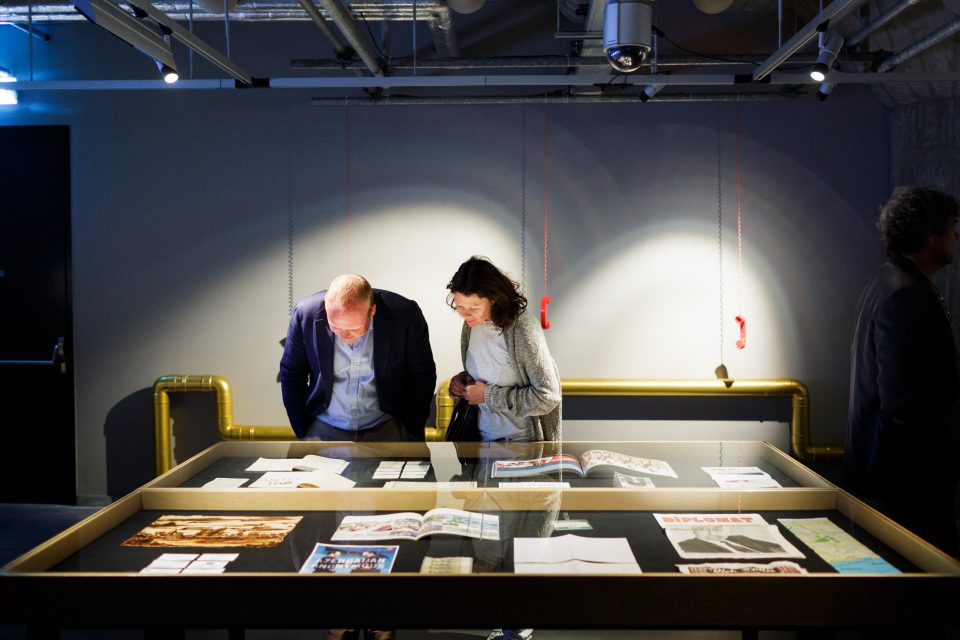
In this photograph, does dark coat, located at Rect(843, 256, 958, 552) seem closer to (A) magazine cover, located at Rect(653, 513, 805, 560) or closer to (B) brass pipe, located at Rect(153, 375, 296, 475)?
(A) magazine cover, located at Rect(653, 513, 805, 560)

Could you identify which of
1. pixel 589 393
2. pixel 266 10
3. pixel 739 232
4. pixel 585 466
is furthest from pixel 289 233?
pixel 585 466

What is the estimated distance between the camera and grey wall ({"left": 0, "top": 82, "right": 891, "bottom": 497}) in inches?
190

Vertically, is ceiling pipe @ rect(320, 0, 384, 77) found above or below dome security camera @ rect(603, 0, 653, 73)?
above

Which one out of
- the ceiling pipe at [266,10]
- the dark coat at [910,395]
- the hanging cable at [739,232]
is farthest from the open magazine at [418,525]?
the hanging cable at [739,232]

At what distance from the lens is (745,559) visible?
1.81 meters

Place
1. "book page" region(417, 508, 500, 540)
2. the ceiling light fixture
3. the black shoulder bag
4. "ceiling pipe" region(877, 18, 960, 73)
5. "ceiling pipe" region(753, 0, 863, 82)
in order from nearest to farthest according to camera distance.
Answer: "book page" region(417, 508, 500, 540) < the ceiling light fixture < "ceiling pipe" region(753, 0, 863, 82) < the black shoulder bag < "ceiling pipe" region(877, 18, 960, 73)

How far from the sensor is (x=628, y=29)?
2.62m

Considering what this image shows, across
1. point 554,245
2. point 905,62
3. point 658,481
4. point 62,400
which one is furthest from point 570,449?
point 62,400

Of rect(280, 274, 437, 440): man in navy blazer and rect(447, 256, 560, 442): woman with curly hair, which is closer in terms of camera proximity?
rect(447, 256, 560, 442): woman with curly hair

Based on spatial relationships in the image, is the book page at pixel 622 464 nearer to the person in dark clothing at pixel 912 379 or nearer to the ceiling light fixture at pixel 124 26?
the person in dark clothing at pixel 912 379

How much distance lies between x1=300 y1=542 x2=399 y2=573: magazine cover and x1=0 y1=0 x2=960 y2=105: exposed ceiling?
8.75 ft

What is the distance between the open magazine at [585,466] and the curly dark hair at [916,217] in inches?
44.1

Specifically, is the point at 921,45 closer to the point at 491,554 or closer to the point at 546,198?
the point at 546,198

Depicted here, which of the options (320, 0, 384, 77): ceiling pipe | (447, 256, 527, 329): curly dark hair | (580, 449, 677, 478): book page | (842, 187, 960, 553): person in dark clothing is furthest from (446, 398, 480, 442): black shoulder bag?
(320, 0, 384, 77): ceiling pipe
